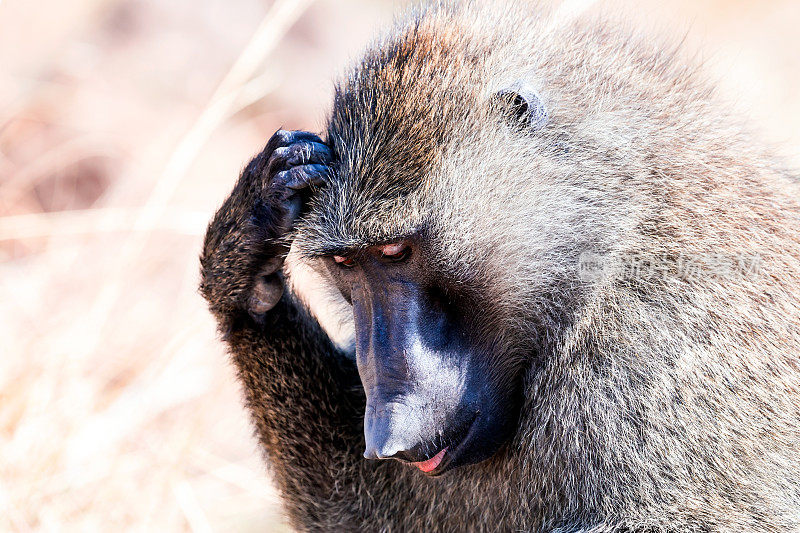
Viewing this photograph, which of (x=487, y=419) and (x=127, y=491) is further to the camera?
(x=127, y=491)

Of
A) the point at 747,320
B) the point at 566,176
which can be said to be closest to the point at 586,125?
the point at 566,176

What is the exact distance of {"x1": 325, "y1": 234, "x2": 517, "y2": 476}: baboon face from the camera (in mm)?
2146

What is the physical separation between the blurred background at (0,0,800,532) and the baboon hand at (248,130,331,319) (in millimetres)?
397

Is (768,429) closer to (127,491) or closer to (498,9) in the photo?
(498,9)

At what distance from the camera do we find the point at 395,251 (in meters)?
2.25

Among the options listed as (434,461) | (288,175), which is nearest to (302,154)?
(288,175)

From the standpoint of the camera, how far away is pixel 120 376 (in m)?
4.61

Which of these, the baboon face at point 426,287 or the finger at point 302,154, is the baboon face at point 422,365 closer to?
the baboon face at point 426,287

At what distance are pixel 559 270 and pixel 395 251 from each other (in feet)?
1.42

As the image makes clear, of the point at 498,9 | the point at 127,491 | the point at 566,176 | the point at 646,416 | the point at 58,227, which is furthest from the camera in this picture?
the point at 58,227

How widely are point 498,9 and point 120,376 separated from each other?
9.87 feet

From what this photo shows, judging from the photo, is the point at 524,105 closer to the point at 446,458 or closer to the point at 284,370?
the point at 446,458

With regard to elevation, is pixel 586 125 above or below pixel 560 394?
above

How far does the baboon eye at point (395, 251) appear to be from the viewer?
2250 millimetres
